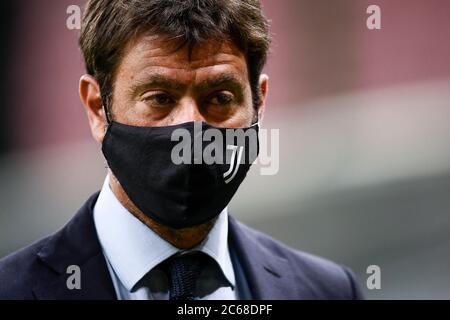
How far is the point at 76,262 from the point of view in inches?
53.3

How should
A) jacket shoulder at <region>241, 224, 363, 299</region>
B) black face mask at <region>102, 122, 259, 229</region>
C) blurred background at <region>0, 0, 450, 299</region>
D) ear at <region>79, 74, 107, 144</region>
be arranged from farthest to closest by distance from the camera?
blurred background at <region>0, 0, 450, 299</region>
jacket shoulder at <region>241, 224, 363, 299</region>
ear at <region>79, 74, 107, 144</region>
black face mask at <region>102, 122, 259, 229</region>

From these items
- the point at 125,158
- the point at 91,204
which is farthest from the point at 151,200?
the point at 91,204

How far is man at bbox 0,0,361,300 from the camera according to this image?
4.33 ft

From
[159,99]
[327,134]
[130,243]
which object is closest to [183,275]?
[130,243]

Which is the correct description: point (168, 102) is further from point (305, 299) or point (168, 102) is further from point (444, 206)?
point (444, 206)

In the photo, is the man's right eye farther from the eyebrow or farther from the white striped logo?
the white striped logo

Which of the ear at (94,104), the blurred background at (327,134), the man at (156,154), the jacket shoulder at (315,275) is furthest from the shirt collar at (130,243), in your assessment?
the blurred background at (327,134)

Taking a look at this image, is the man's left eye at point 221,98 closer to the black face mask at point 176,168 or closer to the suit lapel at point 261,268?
the black face mask at point 176,168

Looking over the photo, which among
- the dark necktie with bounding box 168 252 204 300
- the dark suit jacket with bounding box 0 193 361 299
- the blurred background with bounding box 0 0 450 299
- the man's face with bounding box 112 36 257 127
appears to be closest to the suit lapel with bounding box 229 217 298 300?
the dark suit jacket with bounding box 0 193 361 299

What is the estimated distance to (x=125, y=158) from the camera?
1.35 metres

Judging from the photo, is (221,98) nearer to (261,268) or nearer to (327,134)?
(261,268)

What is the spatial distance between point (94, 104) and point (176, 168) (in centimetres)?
28

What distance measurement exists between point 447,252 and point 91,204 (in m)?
1.16

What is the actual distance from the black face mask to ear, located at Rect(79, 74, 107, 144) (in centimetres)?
5
